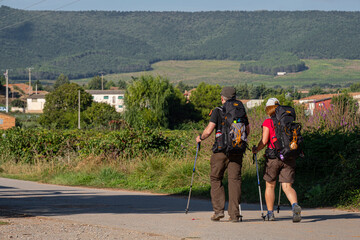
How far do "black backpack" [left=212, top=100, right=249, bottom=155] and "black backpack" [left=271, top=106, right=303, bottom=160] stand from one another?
0.49 m

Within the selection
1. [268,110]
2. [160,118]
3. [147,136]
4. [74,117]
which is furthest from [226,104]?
[74,117]

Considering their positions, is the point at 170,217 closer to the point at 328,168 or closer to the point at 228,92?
the point at 228,92

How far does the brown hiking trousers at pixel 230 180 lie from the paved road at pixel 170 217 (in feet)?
0.91

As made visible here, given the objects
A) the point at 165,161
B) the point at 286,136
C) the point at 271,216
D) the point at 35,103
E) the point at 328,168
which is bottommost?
the point at 35,103

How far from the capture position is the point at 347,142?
1371cm

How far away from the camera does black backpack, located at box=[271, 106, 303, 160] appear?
Answer: 927 centimetres

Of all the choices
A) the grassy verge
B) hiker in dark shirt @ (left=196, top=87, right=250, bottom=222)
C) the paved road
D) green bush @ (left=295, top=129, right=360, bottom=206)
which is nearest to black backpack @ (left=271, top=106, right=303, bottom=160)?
hiker in dark shirt @ (left=196, top=87, right=250, bottom=222)

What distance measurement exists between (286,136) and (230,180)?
104 cm

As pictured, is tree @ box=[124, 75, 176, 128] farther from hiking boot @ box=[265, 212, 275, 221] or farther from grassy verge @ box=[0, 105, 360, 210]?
hiking boot @ box=[265, 212, 275, 221]

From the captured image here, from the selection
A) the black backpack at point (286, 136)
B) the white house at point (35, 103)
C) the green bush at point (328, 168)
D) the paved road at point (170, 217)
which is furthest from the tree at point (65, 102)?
the black backpack at point (286, 136)

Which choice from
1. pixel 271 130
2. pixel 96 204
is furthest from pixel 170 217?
pixel 96 204

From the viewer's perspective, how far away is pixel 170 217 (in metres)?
9.97

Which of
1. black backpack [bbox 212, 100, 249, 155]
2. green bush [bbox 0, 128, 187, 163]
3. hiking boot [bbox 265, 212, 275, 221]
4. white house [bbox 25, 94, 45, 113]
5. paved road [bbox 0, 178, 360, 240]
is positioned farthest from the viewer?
white house [bbox 25, 94, 45, 113]

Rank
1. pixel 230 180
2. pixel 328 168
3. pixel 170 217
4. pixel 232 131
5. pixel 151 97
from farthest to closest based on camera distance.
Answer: pixel 151 97 → pixel 328 168 → pixel 170 217 → pixel 230 180 → pixel 232 131
